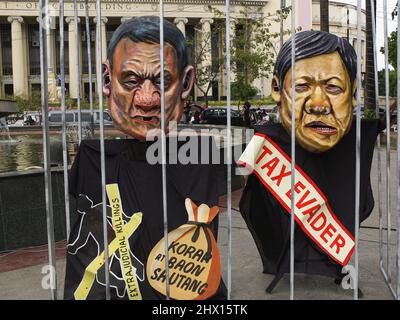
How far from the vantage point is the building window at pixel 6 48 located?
5112 centimetres

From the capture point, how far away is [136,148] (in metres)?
4.19

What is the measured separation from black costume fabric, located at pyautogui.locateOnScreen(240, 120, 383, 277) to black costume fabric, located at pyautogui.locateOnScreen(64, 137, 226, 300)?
78cm

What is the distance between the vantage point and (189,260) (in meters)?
3.86

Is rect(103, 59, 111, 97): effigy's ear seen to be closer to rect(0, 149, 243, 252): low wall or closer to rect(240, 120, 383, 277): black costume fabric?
rect(240, 120, 383, 277): black costume fabric

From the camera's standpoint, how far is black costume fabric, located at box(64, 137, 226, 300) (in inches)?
153

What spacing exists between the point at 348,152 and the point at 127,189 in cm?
206

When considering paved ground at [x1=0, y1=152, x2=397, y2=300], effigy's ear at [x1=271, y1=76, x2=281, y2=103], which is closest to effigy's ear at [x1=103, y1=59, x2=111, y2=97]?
effigy's ear at [x1=271, y1=76, x2=281, y2=103]

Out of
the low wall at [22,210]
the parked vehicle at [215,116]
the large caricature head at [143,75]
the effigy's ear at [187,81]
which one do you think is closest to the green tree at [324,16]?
the parked vehicle at [215,116]

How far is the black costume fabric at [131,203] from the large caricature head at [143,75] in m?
0.28

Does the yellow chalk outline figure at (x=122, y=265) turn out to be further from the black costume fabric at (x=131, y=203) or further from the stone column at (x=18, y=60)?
the stone column at (x=18, y=60)

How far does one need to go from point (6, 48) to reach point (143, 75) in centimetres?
5403

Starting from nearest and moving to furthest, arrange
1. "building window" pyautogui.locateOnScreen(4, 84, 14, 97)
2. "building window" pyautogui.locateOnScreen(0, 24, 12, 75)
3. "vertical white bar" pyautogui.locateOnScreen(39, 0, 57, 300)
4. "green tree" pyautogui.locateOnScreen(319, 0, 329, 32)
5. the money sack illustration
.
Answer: "vertical white bar" pyautogui.locateOnScreen(39, 0, 57, 300), the money sack illustration, "green tree" pyautogui.locateOnScreen(319, 0, 329, 32), "building window" pyautogui.locateOnScreen(0, 24, 12, 75), "building window" pyautogui.locateOnScreen(4, 84, 14, 97)

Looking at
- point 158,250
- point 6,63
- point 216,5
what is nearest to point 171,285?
point 158,250

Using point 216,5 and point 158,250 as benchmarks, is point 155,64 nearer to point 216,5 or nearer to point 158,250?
point 158,250
